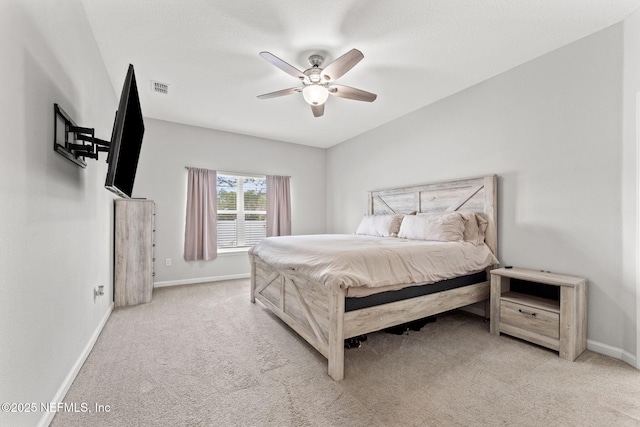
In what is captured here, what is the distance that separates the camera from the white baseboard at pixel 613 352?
6.89 feet

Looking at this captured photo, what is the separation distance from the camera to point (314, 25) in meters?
2.25

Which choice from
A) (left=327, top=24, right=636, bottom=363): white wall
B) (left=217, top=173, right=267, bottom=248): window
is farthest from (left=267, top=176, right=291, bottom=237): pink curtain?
(left=327, top=24, right=636, bottom=363): white wall

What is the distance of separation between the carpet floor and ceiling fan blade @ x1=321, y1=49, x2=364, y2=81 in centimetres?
245

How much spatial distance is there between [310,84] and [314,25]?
52cm

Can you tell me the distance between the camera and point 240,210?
5250mm

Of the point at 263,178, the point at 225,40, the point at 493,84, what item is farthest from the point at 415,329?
the point at 263,178

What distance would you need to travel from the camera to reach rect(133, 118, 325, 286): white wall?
14.5ft

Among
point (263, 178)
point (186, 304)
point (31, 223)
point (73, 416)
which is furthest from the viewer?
point (263, 178)

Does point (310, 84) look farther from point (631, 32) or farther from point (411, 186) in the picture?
point (631, 32)

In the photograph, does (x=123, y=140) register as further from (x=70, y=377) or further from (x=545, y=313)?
(x=545, y=313)

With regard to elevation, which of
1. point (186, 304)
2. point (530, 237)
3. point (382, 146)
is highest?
point (382, 146)

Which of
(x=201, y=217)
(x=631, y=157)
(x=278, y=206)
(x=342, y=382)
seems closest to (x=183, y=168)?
(x=201, y=217)

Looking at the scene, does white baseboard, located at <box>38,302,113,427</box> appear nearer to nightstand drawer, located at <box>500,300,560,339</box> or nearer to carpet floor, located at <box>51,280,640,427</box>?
carpet floor, located at <box>51,280,640,427</box>

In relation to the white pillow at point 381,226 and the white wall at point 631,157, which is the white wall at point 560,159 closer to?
the white wall at point 631,157
